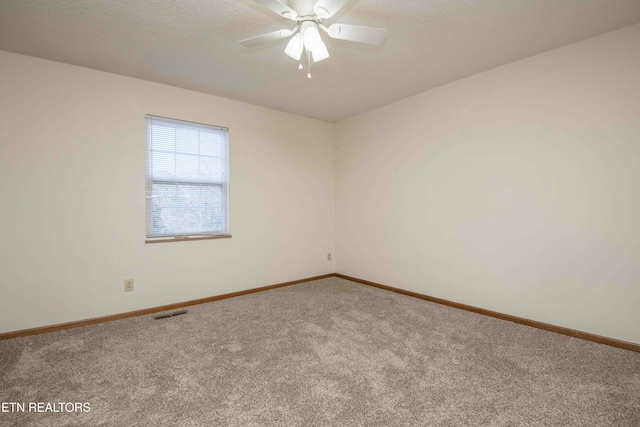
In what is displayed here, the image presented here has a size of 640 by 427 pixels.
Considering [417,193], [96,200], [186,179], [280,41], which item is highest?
[280,41]

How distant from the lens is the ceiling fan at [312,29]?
5.45ft

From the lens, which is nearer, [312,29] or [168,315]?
[312,29]

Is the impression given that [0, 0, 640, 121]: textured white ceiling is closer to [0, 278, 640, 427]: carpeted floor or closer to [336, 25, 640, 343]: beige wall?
[336, 25, 640, 343]: beige wall

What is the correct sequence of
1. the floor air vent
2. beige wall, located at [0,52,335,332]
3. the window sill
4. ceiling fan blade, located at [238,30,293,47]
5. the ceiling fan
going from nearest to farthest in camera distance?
the ceiling fan
ceiling fan blade, located at [238,30,293,47]
beige wall, located at [0,52,335,332]
the floor air vent
the window sill

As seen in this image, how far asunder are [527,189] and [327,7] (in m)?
2.33

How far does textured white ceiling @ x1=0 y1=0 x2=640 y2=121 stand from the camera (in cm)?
196

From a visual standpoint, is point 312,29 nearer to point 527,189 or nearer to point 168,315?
point 527,189

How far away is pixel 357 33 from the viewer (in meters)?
1.86

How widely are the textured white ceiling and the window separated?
535mm

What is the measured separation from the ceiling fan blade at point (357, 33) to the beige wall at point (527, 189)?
170cm

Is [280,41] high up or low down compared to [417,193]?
up

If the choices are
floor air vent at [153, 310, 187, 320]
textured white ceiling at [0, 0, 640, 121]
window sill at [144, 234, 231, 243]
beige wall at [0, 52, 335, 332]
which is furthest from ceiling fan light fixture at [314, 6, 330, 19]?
floor air vent at [153, 310, 187, 320]

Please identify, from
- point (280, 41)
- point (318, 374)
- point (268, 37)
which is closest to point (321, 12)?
point (268, 37)

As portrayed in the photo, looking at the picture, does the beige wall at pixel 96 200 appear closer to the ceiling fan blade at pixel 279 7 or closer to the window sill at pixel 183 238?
the window sill at pixel 183 238
